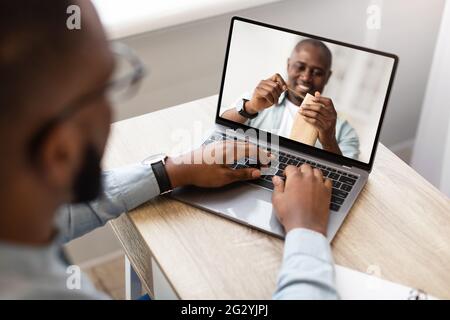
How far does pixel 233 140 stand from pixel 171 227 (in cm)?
22

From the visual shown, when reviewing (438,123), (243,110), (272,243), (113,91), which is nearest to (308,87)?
(243,110)

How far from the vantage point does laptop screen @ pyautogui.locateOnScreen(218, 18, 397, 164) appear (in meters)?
0.96

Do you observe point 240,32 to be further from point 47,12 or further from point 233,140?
point 47,12

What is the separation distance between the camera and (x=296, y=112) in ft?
3.30

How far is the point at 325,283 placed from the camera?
76cm

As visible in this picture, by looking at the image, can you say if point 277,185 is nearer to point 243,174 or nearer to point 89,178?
point 243,174

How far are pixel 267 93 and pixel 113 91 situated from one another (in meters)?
0.48

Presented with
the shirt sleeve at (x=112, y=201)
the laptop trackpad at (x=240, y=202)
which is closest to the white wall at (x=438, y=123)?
the laptop trackpad at (x=240, y=202)

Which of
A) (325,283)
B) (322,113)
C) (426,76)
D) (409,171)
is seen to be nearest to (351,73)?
(322,113)

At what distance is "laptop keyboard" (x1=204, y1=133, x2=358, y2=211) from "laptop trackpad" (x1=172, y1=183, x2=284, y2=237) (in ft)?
0.09

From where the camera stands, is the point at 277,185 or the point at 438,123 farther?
the point at 438,123

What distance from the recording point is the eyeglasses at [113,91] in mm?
532

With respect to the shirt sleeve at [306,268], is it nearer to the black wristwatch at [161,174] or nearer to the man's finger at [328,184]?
the man's finger at [328,184]

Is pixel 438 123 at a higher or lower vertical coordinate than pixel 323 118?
lower
